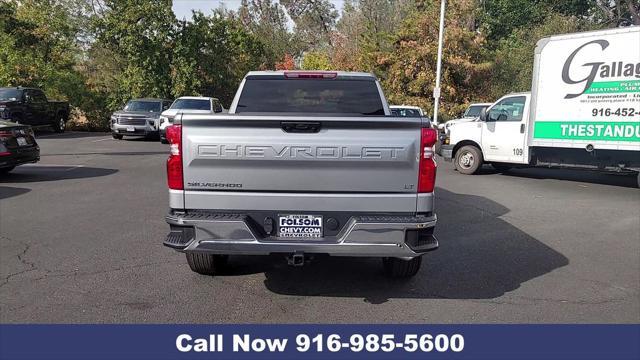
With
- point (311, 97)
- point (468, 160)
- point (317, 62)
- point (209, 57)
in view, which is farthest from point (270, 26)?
point (311, 97)

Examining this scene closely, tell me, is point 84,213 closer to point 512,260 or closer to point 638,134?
point 512,260

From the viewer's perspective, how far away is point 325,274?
536cm

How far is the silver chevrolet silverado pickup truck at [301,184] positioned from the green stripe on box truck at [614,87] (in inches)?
332

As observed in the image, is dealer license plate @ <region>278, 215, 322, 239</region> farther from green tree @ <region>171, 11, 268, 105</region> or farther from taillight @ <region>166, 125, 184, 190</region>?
green tree @ <region>171, 11, 268, 105</region>

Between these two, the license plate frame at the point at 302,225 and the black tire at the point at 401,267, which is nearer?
the license plate frame at the point at 302,225

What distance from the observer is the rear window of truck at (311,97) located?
18.3 feet

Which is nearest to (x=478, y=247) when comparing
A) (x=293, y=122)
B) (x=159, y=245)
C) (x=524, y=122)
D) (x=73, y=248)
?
(x=293, y=122)

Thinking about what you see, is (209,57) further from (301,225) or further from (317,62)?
(301,225)

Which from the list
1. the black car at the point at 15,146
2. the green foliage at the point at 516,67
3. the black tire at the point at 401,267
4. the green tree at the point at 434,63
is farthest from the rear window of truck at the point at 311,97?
the green foliage at the point at 516,67

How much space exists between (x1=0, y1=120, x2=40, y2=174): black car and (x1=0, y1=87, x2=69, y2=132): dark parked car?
1051 cm

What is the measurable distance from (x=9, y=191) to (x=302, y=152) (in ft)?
26.4

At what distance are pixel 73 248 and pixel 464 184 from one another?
27.6 feet

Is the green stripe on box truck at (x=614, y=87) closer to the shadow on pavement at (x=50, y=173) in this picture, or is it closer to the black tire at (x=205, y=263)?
the black tire at (x=205, y=263)

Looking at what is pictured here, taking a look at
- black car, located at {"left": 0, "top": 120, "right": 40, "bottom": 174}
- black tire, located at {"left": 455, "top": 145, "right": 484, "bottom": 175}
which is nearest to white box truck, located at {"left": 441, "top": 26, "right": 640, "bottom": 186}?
black tire, located at {"left": 455, "top": 145, "right": 484, "bottom": 175}
